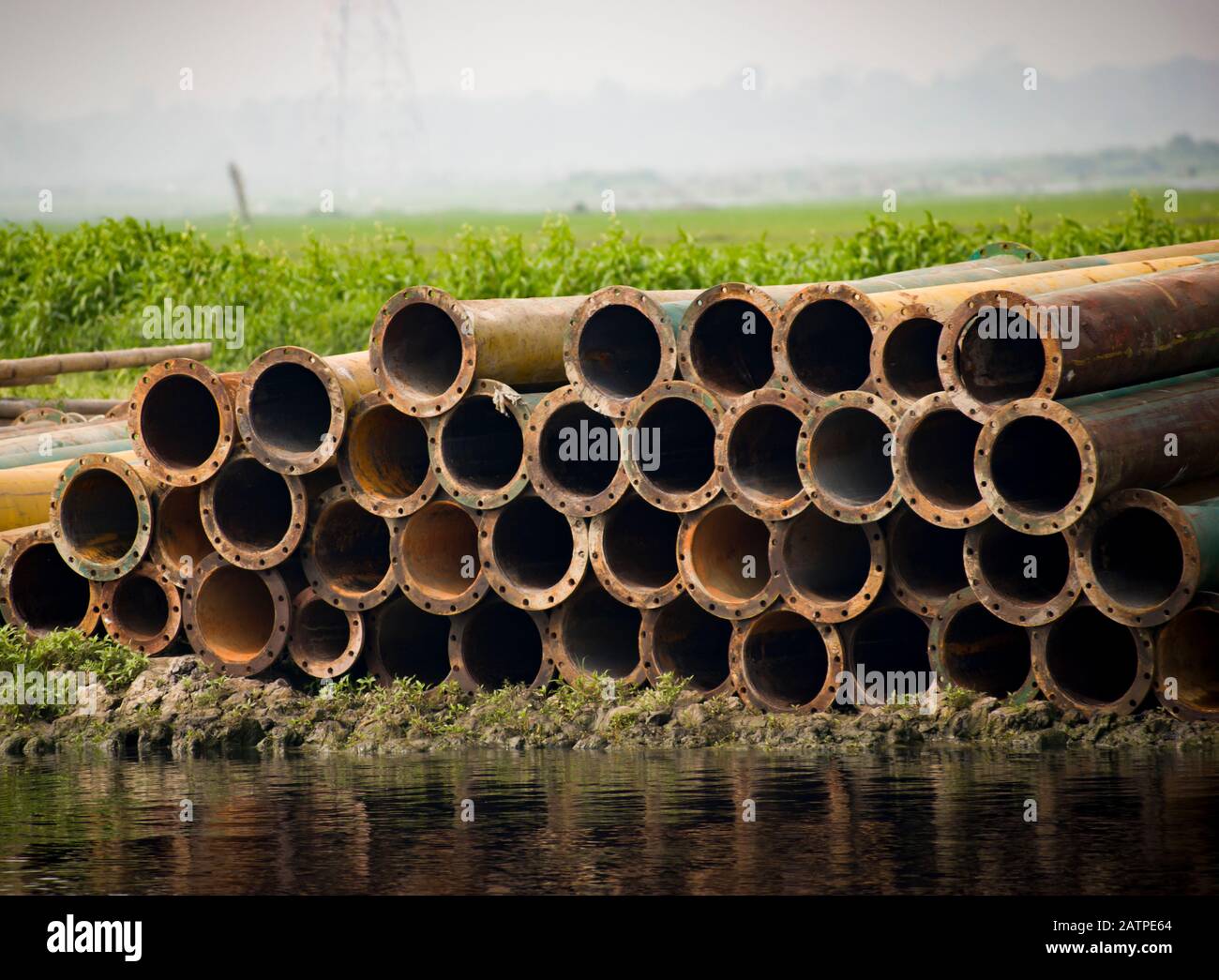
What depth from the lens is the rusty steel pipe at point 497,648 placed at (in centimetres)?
1490

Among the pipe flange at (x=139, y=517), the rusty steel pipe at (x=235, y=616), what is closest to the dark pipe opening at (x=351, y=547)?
the rusty steel pipe at (x=235, y=616)

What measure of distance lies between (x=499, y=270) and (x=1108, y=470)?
17.5 m

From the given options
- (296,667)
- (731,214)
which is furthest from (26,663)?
(731,214)

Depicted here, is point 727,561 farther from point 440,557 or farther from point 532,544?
point 440,557

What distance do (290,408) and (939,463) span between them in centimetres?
530

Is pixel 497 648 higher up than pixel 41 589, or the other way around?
pixel 41 589

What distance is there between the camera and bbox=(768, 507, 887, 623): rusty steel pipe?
13.7 meters

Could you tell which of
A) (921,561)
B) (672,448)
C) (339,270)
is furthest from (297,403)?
(339,270)

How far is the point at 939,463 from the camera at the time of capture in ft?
45.0

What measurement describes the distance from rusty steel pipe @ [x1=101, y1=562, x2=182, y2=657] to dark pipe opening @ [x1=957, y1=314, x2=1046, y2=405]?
663 cm

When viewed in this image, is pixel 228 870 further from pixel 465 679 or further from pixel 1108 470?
pixel 1108 470

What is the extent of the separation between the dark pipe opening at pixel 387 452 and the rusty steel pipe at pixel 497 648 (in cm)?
118

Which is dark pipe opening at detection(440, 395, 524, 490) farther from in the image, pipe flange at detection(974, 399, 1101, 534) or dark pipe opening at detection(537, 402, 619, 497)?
pipe flange at detection(974, 399, 1101, 534)

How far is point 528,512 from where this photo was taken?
605 inches
